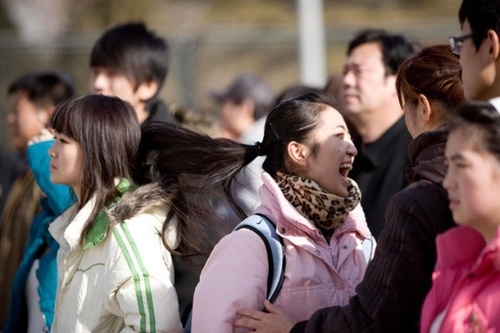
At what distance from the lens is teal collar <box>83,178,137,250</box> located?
13.1ft

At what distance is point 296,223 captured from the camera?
3559 millimetres

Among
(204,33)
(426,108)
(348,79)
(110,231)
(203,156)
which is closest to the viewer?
(426,108)

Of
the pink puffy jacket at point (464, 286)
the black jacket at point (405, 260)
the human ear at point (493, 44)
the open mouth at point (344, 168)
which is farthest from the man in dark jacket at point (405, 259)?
the open mouth at point (344, 168)

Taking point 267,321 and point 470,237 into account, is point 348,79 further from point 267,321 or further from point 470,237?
point 470,237

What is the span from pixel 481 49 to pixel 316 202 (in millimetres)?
873

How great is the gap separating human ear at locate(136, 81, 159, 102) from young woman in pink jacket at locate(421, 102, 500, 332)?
286 cm

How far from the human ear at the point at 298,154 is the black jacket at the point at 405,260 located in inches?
28.4

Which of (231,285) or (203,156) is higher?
(203,156)

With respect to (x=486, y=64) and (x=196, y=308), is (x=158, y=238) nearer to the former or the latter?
(x=196, y=308)

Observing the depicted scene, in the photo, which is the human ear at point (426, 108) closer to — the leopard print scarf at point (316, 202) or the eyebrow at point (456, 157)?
the leopard print scarf at point (316, 202)

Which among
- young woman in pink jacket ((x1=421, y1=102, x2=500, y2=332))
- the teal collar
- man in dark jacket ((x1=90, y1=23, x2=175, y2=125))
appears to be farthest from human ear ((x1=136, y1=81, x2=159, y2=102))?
young woman in pink jacket ((x1=421, y1=102, x2=500, y2=332))

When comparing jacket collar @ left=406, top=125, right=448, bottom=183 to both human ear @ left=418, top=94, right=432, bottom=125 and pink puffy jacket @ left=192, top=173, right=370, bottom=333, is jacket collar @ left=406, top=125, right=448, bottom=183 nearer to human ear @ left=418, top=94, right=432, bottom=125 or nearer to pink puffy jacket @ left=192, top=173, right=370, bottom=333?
human ear @ left=418, top=94, right=432, bottom=125

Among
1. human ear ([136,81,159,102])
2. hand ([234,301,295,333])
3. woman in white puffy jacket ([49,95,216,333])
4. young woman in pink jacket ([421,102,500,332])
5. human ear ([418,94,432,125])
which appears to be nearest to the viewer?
young woman in pink jacket ([421,102,500,332])

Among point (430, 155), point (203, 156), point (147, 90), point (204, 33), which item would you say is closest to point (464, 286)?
point (430, 155)
